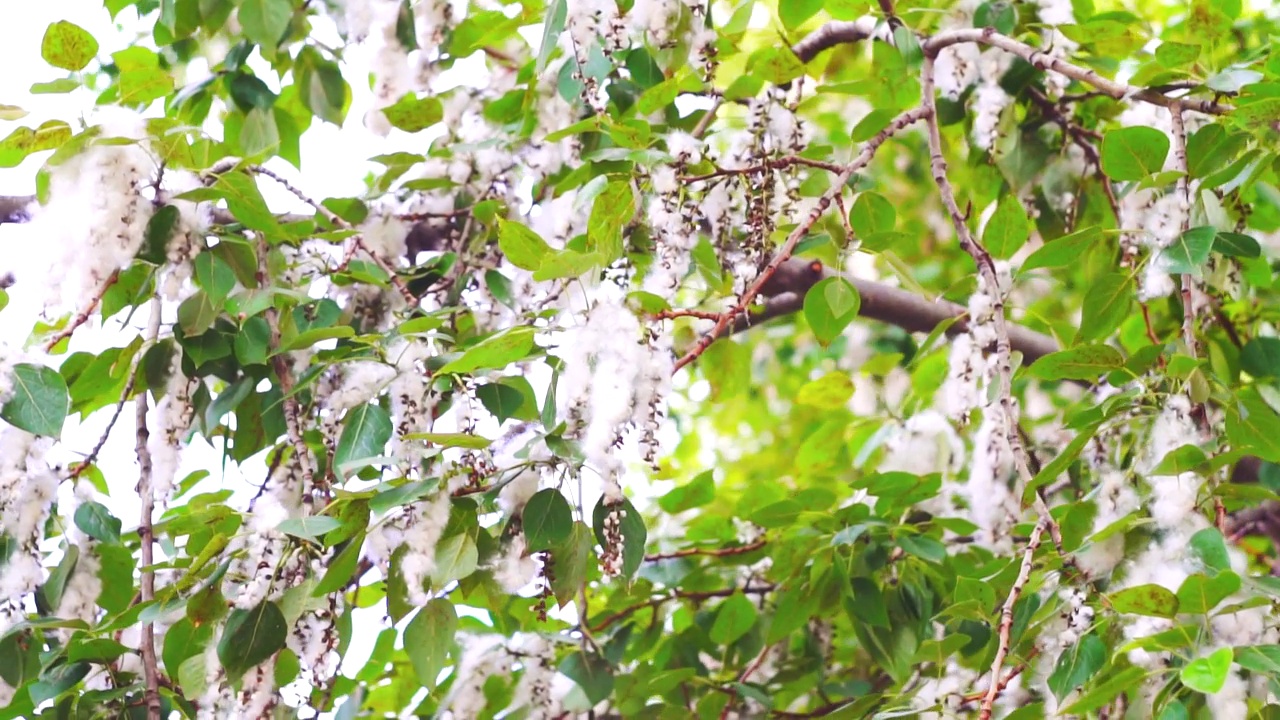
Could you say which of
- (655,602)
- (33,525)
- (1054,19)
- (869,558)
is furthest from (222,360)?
(1054,19)

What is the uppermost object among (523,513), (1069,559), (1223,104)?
(1223,104)

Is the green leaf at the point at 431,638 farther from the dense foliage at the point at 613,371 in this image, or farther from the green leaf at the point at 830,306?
the green leaf at the point at 830,306

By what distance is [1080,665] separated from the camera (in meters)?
0.99

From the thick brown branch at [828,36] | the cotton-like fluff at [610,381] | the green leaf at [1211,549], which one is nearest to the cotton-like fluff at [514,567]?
the cotton-like fluff at [610,381]

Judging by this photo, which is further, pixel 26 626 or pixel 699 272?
pixel 699 272

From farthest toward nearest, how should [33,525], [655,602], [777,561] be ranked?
[655,602] < [777,561] < [33,525]

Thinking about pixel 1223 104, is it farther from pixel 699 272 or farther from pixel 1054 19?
pixel 699 272

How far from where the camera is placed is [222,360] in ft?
4.42

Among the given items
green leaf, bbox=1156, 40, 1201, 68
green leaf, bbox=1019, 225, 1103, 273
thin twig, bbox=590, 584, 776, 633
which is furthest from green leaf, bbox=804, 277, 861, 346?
thin twig, bbox=590, 584, 776, 633

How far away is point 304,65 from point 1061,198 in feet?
3.35

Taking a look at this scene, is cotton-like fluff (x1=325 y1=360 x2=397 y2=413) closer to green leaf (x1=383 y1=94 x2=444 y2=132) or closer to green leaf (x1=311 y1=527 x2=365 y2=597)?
green leaf (x1=311 y1=527 x2=365 y2=597)

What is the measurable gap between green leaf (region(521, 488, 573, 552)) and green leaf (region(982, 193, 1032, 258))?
0.61m

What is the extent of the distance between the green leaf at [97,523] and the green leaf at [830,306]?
2.48ft

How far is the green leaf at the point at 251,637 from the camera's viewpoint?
1.03 metres
